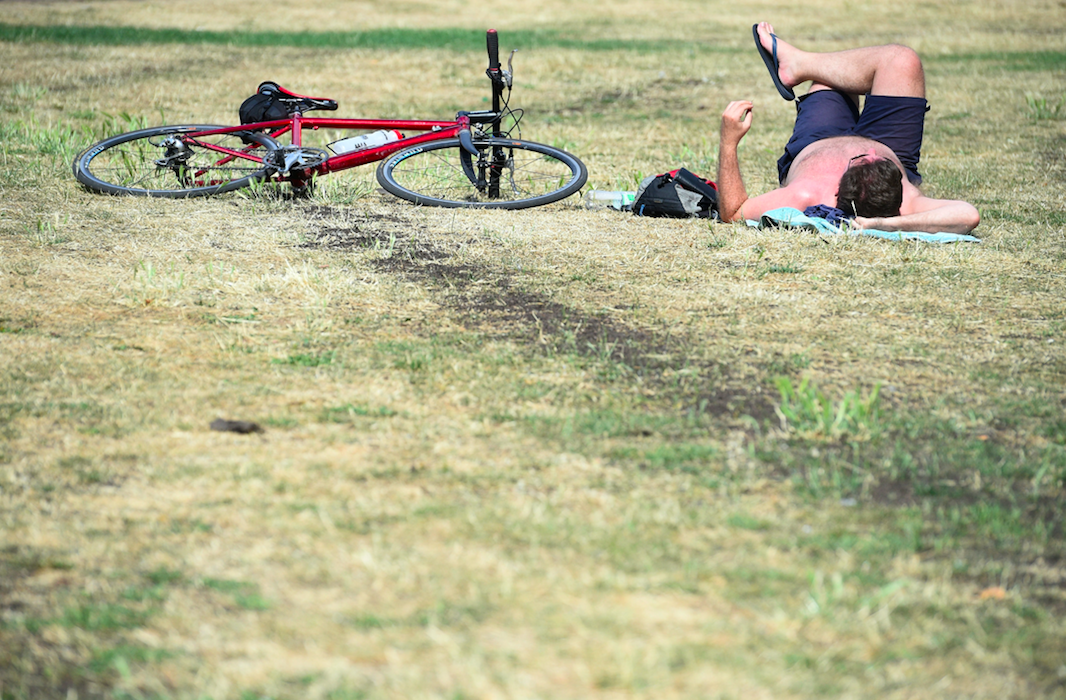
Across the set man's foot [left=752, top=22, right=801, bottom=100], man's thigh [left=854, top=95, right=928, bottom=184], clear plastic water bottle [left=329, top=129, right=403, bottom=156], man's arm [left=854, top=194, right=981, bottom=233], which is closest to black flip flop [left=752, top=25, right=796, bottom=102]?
man's foot [left=752, top=22, right=801, bottom=100]

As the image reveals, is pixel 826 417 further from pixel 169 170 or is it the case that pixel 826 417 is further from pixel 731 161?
pixel 169 170

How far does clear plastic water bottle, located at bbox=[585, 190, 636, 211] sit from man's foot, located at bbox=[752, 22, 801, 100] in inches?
47.5

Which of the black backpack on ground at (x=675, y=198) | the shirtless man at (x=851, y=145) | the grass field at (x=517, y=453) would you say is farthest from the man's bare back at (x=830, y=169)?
the black backpack on ground at (x=675, y=198)

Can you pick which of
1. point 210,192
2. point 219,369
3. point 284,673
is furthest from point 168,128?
point 284,673

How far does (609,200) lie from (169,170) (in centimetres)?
293

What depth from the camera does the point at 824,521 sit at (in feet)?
9.07

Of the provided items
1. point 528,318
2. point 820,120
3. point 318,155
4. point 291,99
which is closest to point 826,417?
point 528,318

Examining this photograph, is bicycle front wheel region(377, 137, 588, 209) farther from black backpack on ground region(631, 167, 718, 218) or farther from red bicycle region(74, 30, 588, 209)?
black backpack on ground region(631, 167, 718, 218)

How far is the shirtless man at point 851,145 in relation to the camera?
5.70 metres

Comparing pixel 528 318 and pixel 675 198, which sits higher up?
pixel 675 198

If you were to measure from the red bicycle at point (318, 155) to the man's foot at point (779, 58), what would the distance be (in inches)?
56.2

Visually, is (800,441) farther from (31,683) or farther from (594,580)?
(31,683)

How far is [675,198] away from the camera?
6.27 m

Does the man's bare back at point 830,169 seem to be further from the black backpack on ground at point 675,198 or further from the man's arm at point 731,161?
the black backpack on ground at point 675,198
